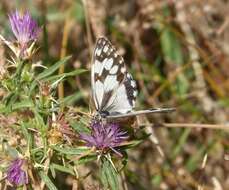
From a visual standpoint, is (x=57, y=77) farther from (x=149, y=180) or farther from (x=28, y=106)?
(x=149, y=180)

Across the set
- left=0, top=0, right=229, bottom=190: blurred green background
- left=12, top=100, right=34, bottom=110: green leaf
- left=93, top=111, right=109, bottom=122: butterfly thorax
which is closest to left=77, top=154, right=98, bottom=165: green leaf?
left=93, top=111, right=109, bottom=122: butterfly thorax

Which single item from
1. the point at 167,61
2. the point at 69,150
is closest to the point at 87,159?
the point at 69,150

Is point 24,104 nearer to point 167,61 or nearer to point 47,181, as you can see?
point 47,181

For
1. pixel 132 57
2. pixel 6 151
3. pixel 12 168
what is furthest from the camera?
pixel 132 57

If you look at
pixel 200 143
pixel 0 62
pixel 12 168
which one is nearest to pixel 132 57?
pixel 200 143

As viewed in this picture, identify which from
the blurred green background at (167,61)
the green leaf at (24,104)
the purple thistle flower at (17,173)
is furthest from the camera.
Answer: the blurred green background at (167,61)

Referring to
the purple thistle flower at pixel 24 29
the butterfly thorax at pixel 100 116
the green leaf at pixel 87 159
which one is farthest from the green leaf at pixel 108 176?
the purple thistle flower at pixel 24 29

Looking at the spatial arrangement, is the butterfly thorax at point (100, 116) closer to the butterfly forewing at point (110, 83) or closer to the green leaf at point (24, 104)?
the butterfly forewing at point (110, 83)
